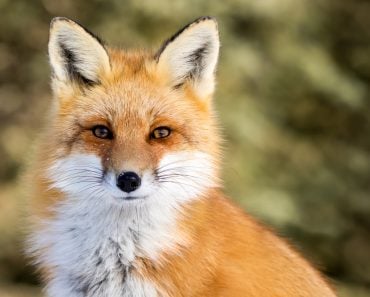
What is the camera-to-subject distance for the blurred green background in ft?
42.7

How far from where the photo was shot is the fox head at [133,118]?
203 inches

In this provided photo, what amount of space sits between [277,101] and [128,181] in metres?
8.85

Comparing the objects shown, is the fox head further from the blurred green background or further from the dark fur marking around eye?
the blurred green background

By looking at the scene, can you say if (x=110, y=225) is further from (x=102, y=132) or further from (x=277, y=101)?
(x=277, y=101)

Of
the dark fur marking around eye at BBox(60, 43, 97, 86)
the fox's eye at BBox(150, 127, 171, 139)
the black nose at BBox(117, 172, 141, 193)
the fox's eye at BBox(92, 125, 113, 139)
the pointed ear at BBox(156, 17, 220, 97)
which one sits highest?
the pointed ear at BBox(156, 17, 220, 97)

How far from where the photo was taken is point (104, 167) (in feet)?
16.8

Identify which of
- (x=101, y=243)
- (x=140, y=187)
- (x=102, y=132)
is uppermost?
(x=102, y=132)

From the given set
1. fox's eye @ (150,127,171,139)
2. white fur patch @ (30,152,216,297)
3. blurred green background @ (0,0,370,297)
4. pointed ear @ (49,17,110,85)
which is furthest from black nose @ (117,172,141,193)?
blurred green background @ (0,0,370,297)

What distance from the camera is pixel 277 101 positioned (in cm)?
1366

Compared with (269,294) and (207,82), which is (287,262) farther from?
(207,82)

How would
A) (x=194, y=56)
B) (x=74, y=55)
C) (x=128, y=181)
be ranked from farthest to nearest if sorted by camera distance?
1. (x=194, y=56)
2. (x=74, y=55)
3. (x=128, y=181)

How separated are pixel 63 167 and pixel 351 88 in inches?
351

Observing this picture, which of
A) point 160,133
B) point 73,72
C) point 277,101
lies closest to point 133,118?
point 160,133

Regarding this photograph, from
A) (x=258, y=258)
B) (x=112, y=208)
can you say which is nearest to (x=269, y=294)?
(x=258, y=258)
